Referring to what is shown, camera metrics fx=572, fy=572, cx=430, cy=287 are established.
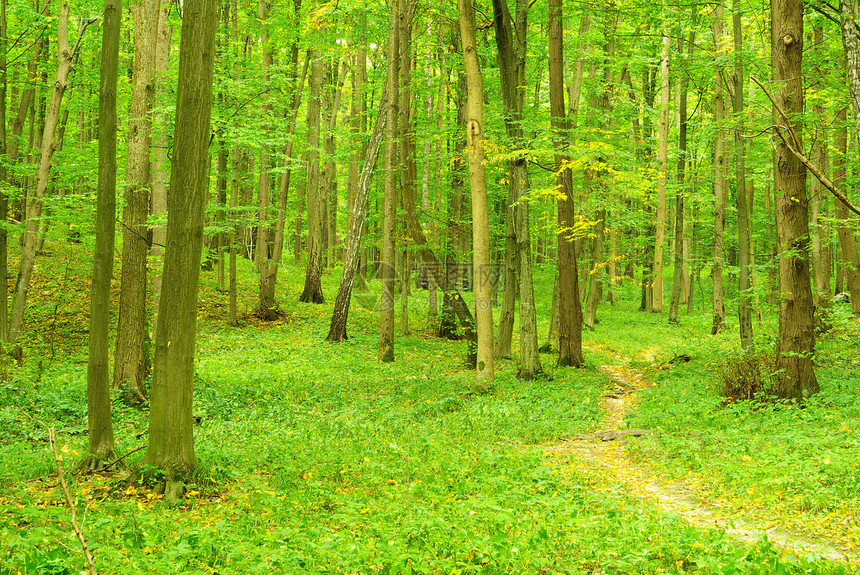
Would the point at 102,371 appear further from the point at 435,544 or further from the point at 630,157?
the point at 630,157

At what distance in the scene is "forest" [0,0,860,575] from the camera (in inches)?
181

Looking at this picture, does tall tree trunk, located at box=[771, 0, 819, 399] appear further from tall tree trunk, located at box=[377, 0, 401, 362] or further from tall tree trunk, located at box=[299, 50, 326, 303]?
tall tree trunk, located at box=[299, 50, 326, 303]

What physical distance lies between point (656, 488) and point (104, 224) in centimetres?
657

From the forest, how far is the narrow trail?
0.20 feet

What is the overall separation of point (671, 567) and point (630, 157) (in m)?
10.6

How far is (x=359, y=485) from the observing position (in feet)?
20.7

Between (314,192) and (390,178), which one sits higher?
(314,192)

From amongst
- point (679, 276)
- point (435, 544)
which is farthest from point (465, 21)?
point (679, 276)

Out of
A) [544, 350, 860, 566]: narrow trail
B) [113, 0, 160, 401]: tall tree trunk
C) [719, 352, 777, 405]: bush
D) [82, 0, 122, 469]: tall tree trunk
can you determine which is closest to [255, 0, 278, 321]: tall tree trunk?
[113, 0, 160, 401]: tall tree trunk

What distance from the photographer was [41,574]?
3490 mm

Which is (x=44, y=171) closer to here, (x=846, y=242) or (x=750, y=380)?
(x=750, y=380)

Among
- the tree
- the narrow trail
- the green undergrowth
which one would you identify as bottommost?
the narrow trail

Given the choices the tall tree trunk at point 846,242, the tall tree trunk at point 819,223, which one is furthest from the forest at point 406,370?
the tall tree trunk at point 819,223

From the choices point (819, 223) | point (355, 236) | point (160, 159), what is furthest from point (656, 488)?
point (819, 223)
